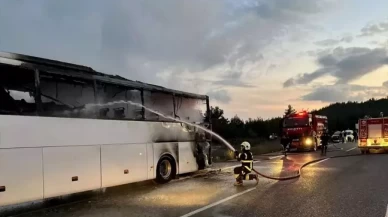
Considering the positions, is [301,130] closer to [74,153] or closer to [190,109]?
→ [190,109]

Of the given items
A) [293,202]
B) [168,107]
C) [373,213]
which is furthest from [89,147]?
[373,213]

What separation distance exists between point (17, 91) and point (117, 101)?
343cm

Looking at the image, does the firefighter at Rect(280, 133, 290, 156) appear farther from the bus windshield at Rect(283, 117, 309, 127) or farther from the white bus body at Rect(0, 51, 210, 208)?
the white bus body at Rect(0, 51, 210, 208)

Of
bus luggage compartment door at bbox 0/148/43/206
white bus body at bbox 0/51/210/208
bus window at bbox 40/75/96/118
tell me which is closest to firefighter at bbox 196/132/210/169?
white bus body at bbox 0/51/210/208

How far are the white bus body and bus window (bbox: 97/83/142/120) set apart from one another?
21cm

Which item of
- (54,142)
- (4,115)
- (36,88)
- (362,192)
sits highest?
(36,88)

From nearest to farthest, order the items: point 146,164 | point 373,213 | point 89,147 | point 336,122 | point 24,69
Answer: point 373,213, point 24,69, point 89,147, point 146,164, point 336,122

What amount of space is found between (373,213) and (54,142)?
713 centimetres

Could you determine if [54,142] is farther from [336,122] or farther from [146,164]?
[336,122]

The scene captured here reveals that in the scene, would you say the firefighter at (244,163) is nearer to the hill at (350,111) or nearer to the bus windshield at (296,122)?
the bus windshield at (296,122)

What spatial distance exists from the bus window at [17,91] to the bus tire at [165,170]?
518cm

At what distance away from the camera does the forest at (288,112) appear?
218 feet

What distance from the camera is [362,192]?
1123cm

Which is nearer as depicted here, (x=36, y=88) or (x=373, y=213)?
(x=373, y=213)
